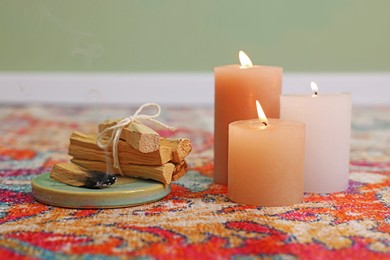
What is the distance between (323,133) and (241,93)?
0.14 meters

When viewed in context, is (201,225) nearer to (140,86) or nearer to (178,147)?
(178,147)

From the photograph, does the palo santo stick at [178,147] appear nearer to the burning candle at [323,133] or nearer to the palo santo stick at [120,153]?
the palo santo stick at [120,153]

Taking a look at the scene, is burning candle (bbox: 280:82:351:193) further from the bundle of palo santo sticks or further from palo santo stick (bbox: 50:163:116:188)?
palo santo stick (bbox: 50:163:116:188)

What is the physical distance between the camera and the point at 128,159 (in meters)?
0.84

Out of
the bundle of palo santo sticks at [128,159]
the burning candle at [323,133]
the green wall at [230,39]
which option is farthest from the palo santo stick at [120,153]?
the green wall at [230,39]

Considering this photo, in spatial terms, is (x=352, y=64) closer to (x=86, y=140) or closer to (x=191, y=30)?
(x=191, y=30)

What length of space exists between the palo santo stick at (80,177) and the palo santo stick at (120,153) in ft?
0.13

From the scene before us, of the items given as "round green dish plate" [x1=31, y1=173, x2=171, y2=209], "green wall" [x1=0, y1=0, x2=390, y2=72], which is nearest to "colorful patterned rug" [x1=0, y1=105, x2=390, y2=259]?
"round green dish plate" [x1=31, y1=173, x2=171, y2=209]

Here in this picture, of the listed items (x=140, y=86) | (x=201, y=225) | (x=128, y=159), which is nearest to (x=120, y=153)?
(x=128, y=159)

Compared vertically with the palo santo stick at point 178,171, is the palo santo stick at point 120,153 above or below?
above

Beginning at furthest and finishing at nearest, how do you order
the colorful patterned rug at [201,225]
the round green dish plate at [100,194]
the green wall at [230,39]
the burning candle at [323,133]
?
the green wall at [230,39]
the burning candle at [323,133]
the round green dish plate at [100,194]
the colorful patterned rug at [201,225]

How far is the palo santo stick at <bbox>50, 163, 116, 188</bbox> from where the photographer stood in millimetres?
786

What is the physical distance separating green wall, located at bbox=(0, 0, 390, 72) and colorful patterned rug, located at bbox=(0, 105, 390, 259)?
106 centimetres

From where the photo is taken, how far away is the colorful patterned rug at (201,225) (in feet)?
1.96
